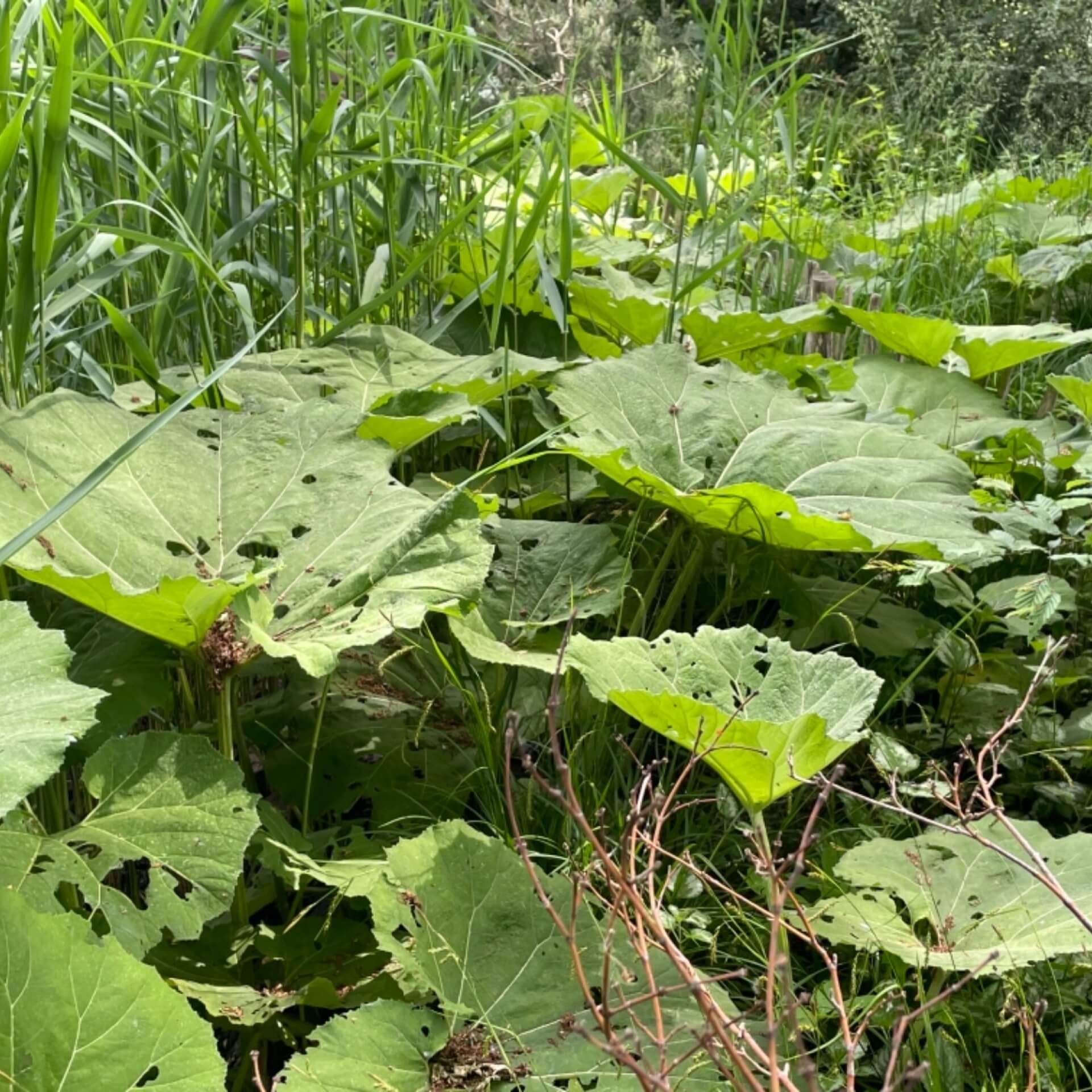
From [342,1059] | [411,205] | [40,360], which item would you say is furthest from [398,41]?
[342,1059]

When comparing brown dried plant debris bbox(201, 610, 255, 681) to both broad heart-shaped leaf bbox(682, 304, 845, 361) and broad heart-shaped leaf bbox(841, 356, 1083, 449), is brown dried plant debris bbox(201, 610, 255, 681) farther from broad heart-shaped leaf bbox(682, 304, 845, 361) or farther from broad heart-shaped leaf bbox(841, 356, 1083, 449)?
broad heart-shaped leaf bbox(841, 356, 1083, 449)

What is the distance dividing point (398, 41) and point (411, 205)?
0.34 m

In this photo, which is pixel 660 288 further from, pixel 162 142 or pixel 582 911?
pixel 582 911

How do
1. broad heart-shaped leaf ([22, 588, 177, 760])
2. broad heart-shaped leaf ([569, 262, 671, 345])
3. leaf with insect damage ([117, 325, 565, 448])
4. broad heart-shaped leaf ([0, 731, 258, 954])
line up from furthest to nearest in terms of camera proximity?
1. broad heart-shaped leaf ([569, 262, 671, 345])
2. leaf with insect damage ([117, 325, 565, 448])
3. broad heart-shaped leaf ([22, 588, 177, 760])
4. broad heart-shaped leaf ([0, 731, 258, 954])

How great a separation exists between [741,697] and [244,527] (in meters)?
0.69

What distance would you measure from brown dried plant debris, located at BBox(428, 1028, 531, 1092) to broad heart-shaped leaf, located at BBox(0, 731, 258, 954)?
0.84ft

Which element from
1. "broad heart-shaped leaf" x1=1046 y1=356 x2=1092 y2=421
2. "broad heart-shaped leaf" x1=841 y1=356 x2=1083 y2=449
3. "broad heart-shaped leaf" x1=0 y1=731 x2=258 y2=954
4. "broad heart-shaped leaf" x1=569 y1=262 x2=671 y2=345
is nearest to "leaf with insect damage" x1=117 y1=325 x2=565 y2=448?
"broad heart-shaped leaf" x1=569 y1=262 x2=671 y2=345

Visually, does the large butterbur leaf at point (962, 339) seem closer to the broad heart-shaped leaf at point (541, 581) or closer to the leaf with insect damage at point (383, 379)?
the leaf with insect damage at point (383, 379)

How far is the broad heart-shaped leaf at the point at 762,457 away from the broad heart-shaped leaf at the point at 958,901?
453 millimetres

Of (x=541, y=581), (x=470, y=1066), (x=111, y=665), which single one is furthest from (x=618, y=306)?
(x=470, y=1066)

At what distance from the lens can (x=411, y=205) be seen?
2225 millimetres

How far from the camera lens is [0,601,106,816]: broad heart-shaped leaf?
40.8 inches

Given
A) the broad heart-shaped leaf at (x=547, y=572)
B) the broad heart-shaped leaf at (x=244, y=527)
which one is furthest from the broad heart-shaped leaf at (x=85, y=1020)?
the broad heart-shaped leaf at (x=547, y=572)

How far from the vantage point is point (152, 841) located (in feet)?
4.03
